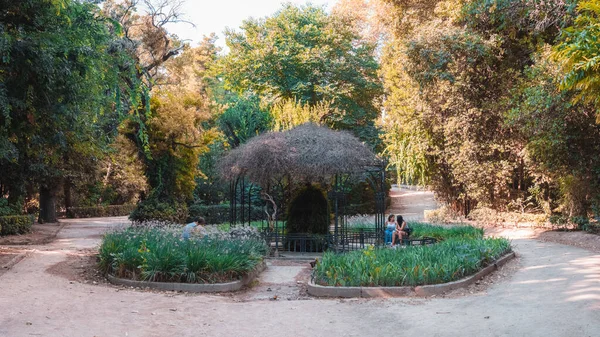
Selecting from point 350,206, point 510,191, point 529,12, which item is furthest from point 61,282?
point 350,206

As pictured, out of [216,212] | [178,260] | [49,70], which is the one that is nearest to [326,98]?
[216,212]

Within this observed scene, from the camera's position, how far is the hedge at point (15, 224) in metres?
19.3

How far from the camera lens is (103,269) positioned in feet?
37.7

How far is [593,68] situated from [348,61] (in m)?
24.8

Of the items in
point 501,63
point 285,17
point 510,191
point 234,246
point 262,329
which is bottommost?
point 262,329

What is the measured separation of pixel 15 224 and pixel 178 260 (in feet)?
41.3

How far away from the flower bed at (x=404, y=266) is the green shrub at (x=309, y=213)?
15.6 ft

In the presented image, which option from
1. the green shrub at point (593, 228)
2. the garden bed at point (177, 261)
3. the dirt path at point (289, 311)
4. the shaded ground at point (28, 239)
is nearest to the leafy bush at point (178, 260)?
the garden bed at point (177, 261)

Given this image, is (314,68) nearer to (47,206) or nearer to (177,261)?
(47,206)

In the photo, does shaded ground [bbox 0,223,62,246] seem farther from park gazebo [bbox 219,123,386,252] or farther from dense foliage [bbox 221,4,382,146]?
dense foliage [bbox 221,4,382,146]

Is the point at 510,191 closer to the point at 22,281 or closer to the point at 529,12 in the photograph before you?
the point at 529,12

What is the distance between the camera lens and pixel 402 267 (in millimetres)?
9938

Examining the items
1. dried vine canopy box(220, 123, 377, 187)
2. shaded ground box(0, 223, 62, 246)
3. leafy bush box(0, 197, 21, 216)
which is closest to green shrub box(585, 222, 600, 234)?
dried vine canopy box(220, 123, 377, 187)

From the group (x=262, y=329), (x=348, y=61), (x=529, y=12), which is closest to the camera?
(x=262, y=329)
